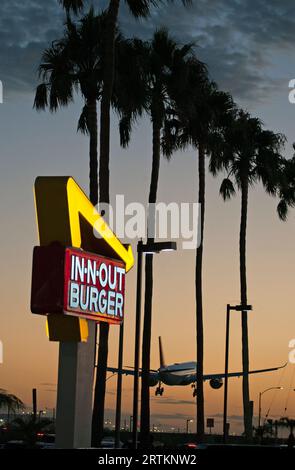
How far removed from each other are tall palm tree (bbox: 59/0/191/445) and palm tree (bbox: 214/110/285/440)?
2322cm

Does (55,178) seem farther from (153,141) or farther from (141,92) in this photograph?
(153,141)

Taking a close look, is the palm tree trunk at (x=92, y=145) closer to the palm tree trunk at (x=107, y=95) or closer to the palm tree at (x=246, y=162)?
the palm tree trunk at (x=107, y=95)

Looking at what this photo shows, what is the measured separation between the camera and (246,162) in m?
62.8

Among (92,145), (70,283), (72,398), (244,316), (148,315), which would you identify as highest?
(92,145)

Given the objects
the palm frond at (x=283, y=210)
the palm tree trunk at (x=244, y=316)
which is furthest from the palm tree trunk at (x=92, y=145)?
the palm frond at (x=283, y=210)

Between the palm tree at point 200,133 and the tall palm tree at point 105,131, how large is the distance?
12.4 meters

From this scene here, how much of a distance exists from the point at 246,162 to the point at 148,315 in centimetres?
1905

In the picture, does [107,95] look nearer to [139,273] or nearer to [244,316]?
[139,273]

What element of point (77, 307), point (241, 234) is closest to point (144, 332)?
point (241, 234)

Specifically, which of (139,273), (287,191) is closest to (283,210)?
(287,191)

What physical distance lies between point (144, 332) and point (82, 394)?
72.5 feet

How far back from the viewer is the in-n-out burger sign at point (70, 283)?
77.5 feet

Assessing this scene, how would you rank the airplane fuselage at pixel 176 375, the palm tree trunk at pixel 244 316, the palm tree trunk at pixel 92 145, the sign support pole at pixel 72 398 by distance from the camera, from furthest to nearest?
the airplane fuselage at pixel 176 375 < the palm tree trunk at pixel 244 316 < the palm tree trunk at pixel 92 145 < the sign support pole at pixel 72 398
